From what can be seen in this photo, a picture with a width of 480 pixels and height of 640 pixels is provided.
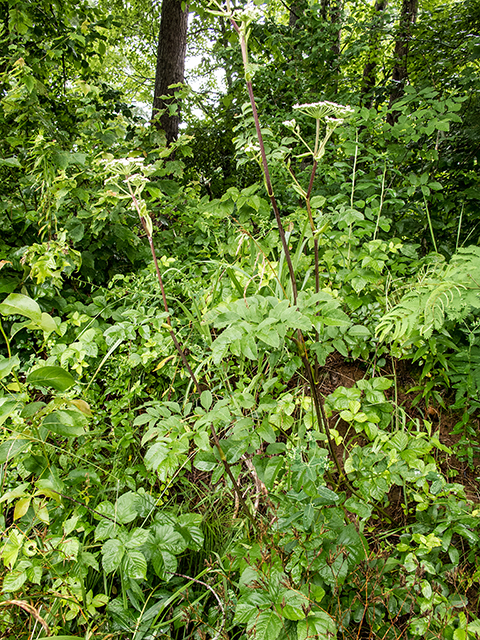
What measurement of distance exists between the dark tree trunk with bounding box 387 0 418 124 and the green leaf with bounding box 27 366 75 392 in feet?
8.52

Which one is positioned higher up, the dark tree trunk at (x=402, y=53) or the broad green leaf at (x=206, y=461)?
the dark tree trunk at (x=402, y=53)

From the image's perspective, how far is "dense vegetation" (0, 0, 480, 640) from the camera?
1106mm

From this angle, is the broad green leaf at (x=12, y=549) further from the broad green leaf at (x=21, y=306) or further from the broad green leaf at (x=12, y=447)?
the broad green leaf at (x=21, y=306)

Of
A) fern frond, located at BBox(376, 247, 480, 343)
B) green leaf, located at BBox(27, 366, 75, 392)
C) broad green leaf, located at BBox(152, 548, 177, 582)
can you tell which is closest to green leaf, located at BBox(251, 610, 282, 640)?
broad green leaf, located at BBox(152, 548, 177, 582)

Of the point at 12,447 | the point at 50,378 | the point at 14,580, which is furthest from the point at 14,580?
the point at 50,378

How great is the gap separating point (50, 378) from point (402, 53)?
16.2 feet

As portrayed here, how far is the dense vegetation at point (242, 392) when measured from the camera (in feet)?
3.63

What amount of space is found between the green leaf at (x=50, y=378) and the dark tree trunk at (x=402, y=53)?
2.60 metres

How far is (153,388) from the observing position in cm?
199

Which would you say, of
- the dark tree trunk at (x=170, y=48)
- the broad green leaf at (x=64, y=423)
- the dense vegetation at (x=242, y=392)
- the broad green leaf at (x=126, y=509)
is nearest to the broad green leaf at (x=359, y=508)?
the dense vegetation at (x=242, y=392)

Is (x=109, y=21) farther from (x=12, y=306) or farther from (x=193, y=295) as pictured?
(x=12, y=306)

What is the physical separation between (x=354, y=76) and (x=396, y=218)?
5.42 feet

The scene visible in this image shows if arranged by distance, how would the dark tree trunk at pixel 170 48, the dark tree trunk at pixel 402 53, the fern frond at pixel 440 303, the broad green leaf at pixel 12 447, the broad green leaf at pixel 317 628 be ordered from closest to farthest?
the broad green leaf at pixel 317 628 → the broad green leaf at pixel 12 447 → the fern frond at pixel 440 303 → the dark tree trunk at pixel 402 53 → the dark tree trunk at pixel 170 48

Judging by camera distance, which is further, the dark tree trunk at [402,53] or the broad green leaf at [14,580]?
the dark tree trunk at [402,53]
